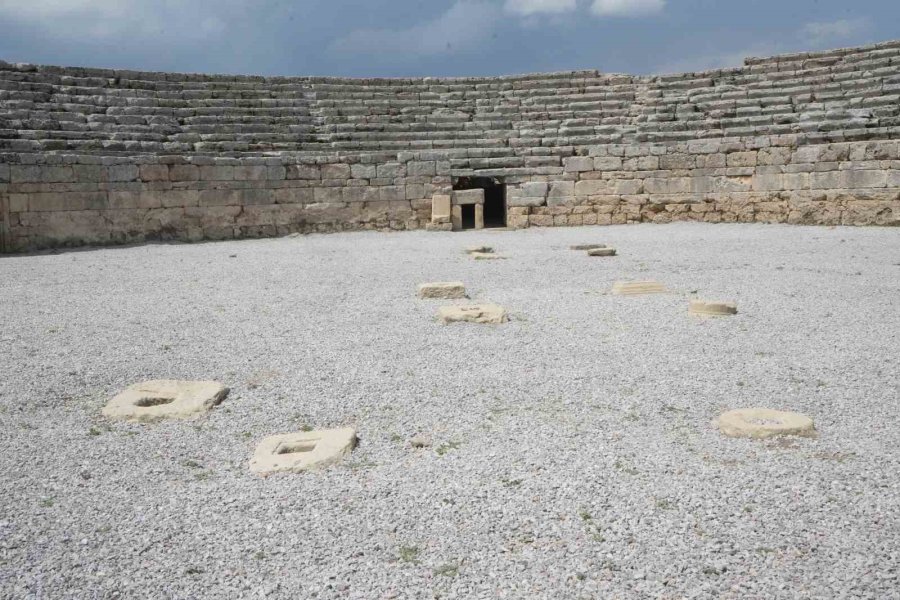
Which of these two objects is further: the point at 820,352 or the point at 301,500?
the point at 820,352

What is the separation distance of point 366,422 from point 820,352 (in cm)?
330

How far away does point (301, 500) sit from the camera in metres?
2.82

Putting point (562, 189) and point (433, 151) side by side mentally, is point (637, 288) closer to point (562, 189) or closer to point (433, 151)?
point (562, 189)

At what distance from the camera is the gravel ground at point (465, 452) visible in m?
2.31

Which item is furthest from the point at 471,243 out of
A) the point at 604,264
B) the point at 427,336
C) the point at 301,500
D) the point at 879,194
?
the point at 301,500


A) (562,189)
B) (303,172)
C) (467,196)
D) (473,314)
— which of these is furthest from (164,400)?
(562,189)

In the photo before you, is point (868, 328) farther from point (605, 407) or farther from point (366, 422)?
point (366, 422)

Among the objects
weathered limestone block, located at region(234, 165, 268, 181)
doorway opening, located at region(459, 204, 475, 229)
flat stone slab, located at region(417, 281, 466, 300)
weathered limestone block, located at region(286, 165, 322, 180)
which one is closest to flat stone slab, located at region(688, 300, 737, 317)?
flat stone slab, located at region(417, 281, 466, 300)

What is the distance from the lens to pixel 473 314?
5992 mm

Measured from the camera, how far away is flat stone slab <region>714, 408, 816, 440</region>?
10.9 ft

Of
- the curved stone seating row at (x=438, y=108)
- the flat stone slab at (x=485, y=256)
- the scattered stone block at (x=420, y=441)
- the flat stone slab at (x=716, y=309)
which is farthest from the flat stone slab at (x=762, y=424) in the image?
the curved stone seating row at (x=438, y=108)

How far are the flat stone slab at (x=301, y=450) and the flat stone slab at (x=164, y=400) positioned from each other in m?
0.72

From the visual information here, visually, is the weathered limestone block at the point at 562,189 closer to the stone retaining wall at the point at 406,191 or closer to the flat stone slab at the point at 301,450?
the stone retaining wall at the point at 406,191

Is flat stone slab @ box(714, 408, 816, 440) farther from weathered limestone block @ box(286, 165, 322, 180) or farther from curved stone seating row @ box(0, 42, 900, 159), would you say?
curved stone seating row @ box(0, 42, 900, 159)
